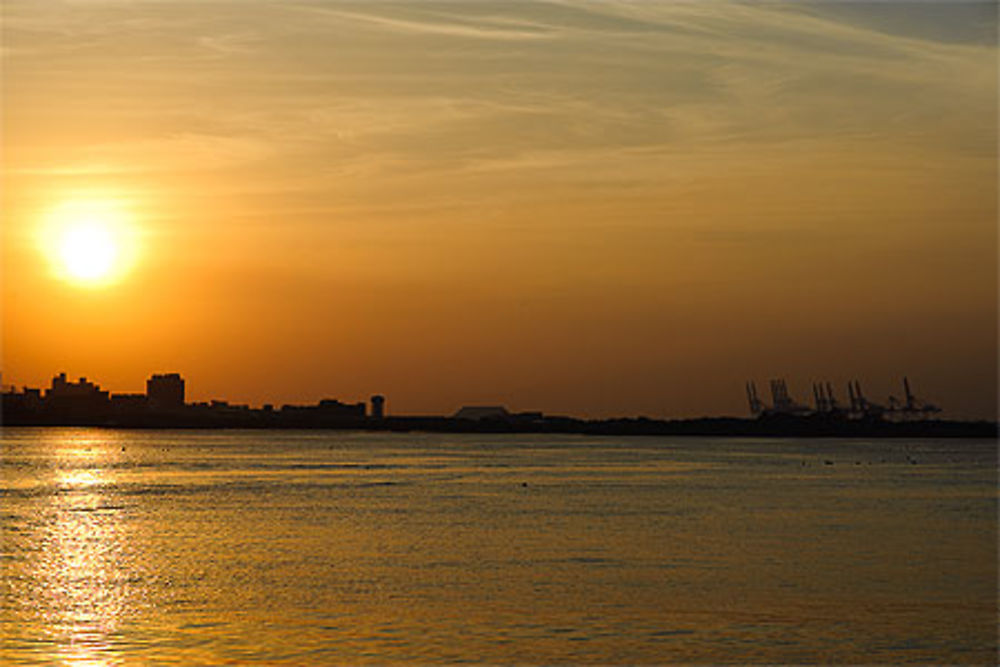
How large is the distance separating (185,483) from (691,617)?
83742 mm

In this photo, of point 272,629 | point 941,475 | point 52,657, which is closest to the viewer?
point 52,657

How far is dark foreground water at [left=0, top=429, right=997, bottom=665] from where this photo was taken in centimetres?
3503

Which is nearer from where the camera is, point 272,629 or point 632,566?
point 272,629

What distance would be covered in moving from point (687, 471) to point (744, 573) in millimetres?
98466

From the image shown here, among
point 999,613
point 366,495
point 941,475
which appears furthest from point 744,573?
point 941,475

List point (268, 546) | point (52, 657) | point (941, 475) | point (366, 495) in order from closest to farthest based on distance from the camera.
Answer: point (52, 657), point (268, 546), point (366, 495), point (941, 475)

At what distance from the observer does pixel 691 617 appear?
39.4m

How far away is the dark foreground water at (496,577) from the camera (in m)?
35.0

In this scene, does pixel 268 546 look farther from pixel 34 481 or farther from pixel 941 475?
pixel 941 475

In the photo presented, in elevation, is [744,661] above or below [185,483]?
below

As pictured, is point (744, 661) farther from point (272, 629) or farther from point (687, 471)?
point (687, 471)

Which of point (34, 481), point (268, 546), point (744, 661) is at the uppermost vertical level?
point (34, 481)

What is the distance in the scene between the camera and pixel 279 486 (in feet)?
365

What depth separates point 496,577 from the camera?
48.2m
